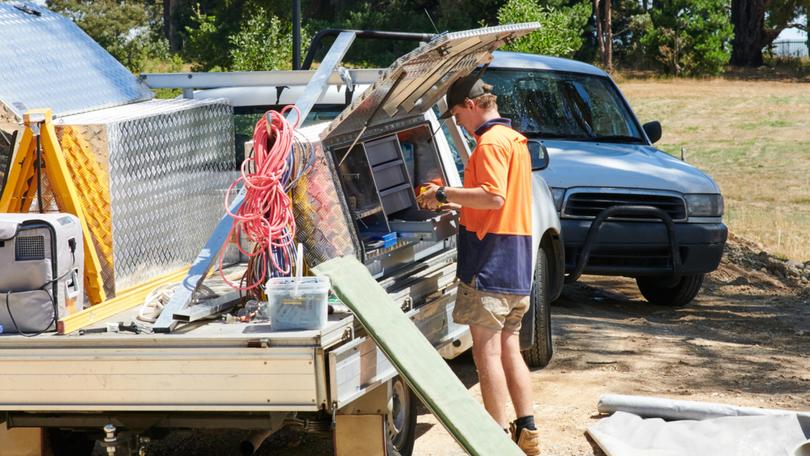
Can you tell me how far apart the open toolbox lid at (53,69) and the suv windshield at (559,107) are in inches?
183

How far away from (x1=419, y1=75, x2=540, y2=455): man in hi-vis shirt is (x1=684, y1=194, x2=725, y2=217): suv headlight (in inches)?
173

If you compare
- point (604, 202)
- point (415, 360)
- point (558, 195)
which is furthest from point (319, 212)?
point (604, 202)

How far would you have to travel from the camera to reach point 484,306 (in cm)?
585

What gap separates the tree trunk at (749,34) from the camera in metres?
56.4

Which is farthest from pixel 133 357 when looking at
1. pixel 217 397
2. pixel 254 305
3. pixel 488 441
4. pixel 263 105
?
pixel 263 105

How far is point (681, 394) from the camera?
7426mm

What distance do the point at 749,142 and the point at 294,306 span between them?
2919cm

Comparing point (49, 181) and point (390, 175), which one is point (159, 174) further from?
point (390, 175)

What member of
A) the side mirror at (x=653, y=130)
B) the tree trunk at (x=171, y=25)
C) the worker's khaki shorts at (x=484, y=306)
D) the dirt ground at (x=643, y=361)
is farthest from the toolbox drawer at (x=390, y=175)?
the tree trunk at (x=171, y=25)

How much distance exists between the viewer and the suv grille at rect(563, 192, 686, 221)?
986cm

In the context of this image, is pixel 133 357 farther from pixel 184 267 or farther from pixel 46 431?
pixel 184 267

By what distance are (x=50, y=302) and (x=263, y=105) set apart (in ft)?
9.30

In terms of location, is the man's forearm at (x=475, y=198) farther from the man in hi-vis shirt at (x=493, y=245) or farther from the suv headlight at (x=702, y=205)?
the suv headlight at (x=702, y=205)

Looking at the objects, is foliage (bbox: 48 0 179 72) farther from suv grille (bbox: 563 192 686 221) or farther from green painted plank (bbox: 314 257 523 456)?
green painted plank (bbox: 314 257 523 456)
